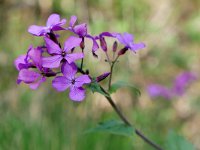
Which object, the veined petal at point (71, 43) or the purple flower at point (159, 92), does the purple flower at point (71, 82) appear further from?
the purple flower at point (159, 92)

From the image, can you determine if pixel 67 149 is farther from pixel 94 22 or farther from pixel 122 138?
pixel 94 22

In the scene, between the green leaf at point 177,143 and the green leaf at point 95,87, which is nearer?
the green leaf at point 95,87

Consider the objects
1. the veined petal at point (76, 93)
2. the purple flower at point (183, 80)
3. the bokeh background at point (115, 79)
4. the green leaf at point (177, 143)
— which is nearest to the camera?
the veined petal at point (76, 93)

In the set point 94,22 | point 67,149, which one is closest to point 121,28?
point 94,22

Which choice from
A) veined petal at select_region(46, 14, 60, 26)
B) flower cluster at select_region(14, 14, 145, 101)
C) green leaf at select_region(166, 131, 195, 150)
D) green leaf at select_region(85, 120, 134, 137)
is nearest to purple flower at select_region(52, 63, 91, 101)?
flower cluster at select_region(14, 14, 145, 101)

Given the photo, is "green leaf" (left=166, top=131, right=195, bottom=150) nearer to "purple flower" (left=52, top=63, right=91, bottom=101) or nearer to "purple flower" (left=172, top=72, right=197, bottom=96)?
"purple flower" (left=52, top=63, right=91, bottom=101)

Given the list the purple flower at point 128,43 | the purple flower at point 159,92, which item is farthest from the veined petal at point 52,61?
the purple flower at point 159,92

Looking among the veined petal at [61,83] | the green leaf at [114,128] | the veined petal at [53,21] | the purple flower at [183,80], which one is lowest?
the purple flower at [183,80]

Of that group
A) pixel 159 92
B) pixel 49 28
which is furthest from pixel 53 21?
pixel 159 92
